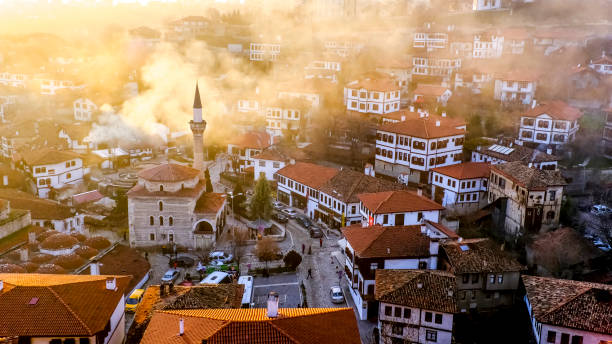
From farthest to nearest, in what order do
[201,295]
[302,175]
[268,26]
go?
[268,26]
[302,175]
[201,295]

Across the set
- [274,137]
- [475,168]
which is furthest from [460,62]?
[475,168]

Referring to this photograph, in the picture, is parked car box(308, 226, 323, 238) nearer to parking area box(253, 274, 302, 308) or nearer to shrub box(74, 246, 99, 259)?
parking area box(253, 274, 302, 308)

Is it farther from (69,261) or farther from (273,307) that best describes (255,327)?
(69,261)

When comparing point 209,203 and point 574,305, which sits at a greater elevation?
point 209,203

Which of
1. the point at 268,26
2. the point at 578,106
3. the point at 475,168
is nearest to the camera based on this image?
the point at 475,168

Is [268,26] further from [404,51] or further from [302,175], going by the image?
[302,175]

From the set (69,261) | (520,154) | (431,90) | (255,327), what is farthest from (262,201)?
(431,90)
